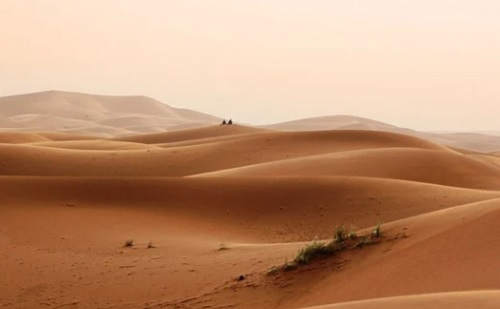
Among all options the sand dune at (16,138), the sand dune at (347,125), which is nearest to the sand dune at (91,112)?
the sand dune at (347,125)

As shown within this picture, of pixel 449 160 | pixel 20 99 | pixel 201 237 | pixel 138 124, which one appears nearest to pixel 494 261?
pixel 201 237

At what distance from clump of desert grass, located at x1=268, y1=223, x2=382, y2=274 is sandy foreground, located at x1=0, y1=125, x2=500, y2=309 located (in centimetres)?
10

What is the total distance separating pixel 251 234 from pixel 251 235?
3.4 inches

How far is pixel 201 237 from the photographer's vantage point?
12969mm

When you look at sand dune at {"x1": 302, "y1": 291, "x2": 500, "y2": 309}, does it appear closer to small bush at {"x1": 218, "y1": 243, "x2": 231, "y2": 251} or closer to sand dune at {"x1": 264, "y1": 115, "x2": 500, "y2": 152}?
small bush at {"x1": 218, "y1": 243, "x2": 231, "y2": 251}

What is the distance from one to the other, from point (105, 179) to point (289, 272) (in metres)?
9.09

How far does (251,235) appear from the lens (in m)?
13.7

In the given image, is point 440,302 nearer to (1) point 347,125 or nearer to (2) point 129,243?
(2) point 129,243

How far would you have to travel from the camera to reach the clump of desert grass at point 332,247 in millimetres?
9086

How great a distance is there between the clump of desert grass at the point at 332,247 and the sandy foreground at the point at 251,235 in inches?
3.9

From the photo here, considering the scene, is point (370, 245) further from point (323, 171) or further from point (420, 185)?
point (323, 171)

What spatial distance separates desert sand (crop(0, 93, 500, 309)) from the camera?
7809 mm

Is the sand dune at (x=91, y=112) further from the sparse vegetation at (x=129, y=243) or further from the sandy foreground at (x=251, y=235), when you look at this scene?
the sparse vegetation at (x=129, y=243)

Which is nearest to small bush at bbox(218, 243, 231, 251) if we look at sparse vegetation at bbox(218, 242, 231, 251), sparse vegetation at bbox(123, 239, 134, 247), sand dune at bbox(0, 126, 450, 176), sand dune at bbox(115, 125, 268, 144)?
sparse vegetation at bbox(218, 242, 231, 251)
